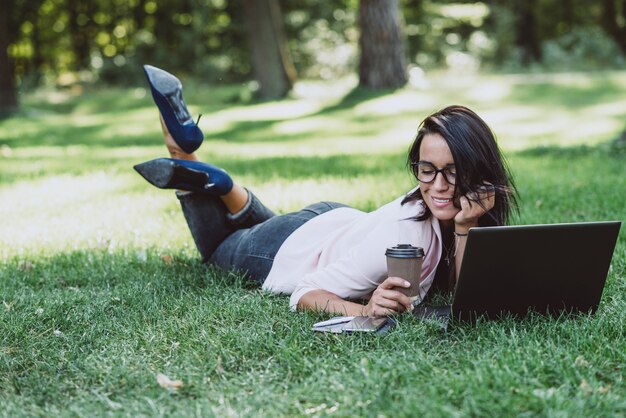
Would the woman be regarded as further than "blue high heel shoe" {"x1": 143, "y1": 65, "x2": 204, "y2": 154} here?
No

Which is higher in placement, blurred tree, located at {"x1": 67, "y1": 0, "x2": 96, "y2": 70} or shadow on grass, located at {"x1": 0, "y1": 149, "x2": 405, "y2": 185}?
blurred tree, located at {"x1": 67, "y1": 0, "x2": 96, "y2": 70}

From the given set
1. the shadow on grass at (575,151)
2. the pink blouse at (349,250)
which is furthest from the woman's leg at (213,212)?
the shadow on grass at (575,151)

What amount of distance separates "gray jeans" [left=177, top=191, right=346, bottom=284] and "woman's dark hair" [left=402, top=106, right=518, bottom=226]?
2.96ft

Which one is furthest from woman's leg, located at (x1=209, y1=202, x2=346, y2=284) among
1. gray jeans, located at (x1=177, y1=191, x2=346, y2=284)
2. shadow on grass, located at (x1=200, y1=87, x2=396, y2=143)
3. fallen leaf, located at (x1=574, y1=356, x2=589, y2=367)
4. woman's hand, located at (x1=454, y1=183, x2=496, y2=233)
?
shadow on grass, located at (x1=200, y1=87, x2=396, y2=143)

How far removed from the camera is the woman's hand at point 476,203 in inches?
126

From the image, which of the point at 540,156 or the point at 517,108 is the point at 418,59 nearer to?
the point at 517,108

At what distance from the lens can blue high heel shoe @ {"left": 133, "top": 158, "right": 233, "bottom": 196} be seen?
3.93 m

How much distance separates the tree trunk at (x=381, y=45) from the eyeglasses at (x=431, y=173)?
11214 millimetres

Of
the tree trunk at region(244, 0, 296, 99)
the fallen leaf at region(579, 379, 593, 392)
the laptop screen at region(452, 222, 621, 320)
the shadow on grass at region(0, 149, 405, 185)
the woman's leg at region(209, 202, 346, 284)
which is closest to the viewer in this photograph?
the fallen leaf at region(579, 379, 593, 392)

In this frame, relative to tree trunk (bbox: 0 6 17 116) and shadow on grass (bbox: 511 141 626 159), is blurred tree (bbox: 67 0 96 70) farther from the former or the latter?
shadow on grass (bbox: 511 141 626 159)

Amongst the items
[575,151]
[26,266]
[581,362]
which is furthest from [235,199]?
[575,151]

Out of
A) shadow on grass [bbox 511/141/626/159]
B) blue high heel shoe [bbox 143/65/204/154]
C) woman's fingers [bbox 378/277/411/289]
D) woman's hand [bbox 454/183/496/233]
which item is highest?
blue high heel shoe [bbox 143/65/204/154]

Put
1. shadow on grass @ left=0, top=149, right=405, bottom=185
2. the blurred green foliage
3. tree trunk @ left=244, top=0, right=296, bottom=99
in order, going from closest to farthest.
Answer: shadow on grass @ left=0, top=149, right=405, bottom=185, tree trunk @ left=244, top=0, right=296, bottom=99, the blurred green foliage

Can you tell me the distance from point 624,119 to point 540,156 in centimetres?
419
